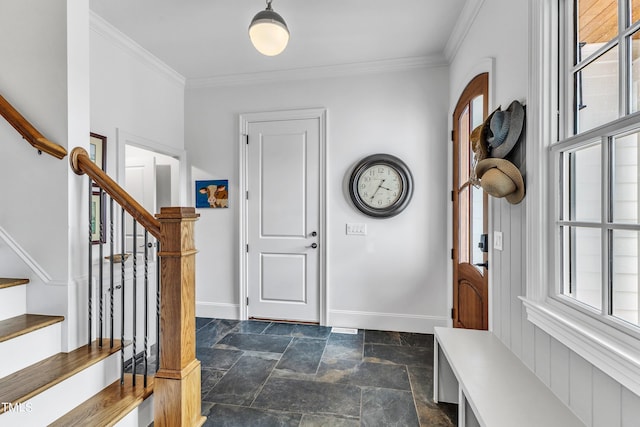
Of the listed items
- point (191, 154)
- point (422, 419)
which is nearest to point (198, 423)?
point (422, 419)

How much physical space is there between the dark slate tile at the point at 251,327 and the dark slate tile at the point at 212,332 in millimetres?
88

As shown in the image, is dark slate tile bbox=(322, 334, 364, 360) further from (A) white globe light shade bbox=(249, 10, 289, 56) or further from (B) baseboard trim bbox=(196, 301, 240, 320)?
(A) white globe light shade bbox=(249, 10, 289, 56)

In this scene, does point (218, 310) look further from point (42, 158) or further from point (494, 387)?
point (494, 387)

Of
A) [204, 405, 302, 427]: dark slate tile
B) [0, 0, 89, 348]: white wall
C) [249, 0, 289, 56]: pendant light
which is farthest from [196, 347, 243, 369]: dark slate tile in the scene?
[249, 0, 289, 56]: pendant light

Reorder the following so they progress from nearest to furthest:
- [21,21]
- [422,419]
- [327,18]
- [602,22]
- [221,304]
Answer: [602,22] < [21,21] < [422,419] < [327,18] < [221,304]

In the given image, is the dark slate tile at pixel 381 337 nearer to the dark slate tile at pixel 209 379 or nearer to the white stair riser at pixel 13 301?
the dark slate tile at pixel 209 379

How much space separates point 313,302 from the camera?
3.27 metres

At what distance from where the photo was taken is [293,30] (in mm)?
Answer: 2547

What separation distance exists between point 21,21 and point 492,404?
3.00 meters

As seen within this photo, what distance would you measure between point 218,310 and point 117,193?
2342 mm

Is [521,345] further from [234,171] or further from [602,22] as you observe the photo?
[234,171]

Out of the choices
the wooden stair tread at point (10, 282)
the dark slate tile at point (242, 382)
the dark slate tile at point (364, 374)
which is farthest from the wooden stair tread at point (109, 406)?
the dark slate tile at point (364, 374)

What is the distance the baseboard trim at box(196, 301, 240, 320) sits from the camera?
3.45 metres

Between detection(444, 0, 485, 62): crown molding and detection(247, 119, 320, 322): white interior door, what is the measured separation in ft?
4.92
